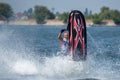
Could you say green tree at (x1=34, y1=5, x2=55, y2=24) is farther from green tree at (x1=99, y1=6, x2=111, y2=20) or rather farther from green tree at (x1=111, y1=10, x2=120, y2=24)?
green tree at (x1=111, y1=10, x2=120, y2=24)

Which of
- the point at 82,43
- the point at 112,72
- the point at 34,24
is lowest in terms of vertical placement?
the point at 34,24

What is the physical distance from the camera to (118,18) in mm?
177000

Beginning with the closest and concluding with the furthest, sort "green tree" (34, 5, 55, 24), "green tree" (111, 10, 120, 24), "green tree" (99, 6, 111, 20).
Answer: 1. "green tree" (111, 10, 120, 24)
2. "green tree" (34, 5, 55, 24)
3. "green tree" (99, 6, 111, 20)

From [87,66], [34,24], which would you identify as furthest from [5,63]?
[34,24]

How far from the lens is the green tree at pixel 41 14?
18025 cm

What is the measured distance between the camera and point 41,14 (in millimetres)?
181750

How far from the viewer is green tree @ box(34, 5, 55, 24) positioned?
591 ft

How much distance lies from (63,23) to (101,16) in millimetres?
13470

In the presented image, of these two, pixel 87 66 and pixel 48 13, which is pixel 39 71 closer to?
pixel 87 66

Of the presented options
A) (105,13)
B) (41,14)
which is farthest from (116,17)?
(41,14)

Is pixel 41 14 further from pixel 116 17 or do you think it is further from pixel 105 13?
pixel 116 17

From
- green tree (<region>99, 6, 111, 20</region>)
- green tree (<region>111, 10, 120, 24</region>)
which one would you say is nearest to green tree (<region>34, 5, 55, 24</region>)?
green tree (<region>99, 6, 111, 20</region>)

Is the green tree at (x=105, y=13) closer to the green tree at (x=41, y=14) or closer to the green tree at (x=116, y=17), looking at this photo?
the green tree at (x=116, y=17)

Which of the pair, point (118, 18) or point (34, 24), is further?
point (34, 24)
